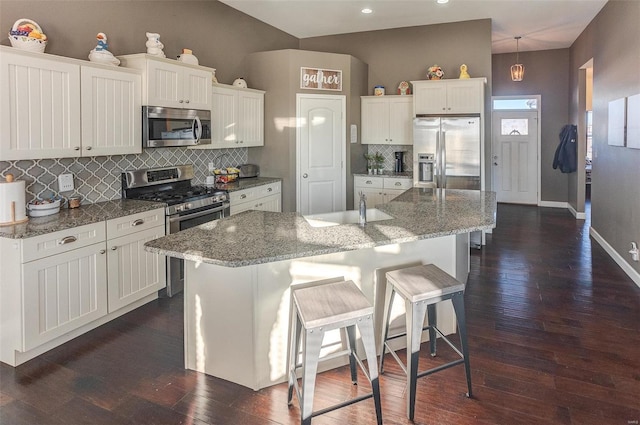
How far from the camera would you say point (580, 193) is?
7562 mm

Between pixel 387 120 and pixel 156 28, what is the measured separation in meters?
3.32

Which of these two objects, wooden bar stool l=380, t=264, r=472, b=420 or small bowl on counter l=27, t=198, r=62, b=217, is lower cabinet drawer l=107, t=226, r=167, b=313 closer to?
small bowl on counter l=27, t=198, r=62, b=217

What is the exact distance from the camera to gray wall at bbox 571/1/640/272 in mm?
4359

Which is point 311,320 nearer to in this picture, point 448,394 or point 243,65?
point 448,394

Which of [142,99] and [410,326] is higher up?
[142,99]

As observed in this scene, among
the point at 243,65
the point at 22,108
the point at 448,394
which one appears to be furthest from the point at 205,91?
the point at 448,394

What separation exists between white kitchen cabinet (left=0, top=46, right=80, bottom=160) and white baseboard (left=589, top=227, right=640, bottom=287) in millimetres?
5131

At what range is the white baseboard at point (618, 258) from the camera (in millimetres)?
4272

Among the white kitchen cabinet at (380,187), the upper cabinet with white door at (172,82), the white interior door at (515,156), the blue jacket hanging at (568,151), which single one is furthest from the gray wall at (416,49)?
the white interior door at (515,156)

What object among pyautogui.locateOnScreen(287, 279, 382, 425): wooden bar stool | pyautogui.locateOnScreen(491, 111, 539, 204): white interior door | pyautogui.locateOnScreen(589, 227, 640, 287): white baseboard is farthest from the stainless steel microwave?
pyautogui.locateOnScreen(491, 111, 539, 204): white interior door

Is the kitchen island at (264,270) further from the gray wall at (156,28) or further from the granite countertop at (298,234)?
the gray wall at (156,28)

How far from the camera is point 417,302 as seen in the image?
88.0 inches

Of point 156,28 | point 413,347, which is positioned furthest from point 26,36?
point 413,347

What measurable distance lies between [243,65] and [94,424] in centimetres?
470
